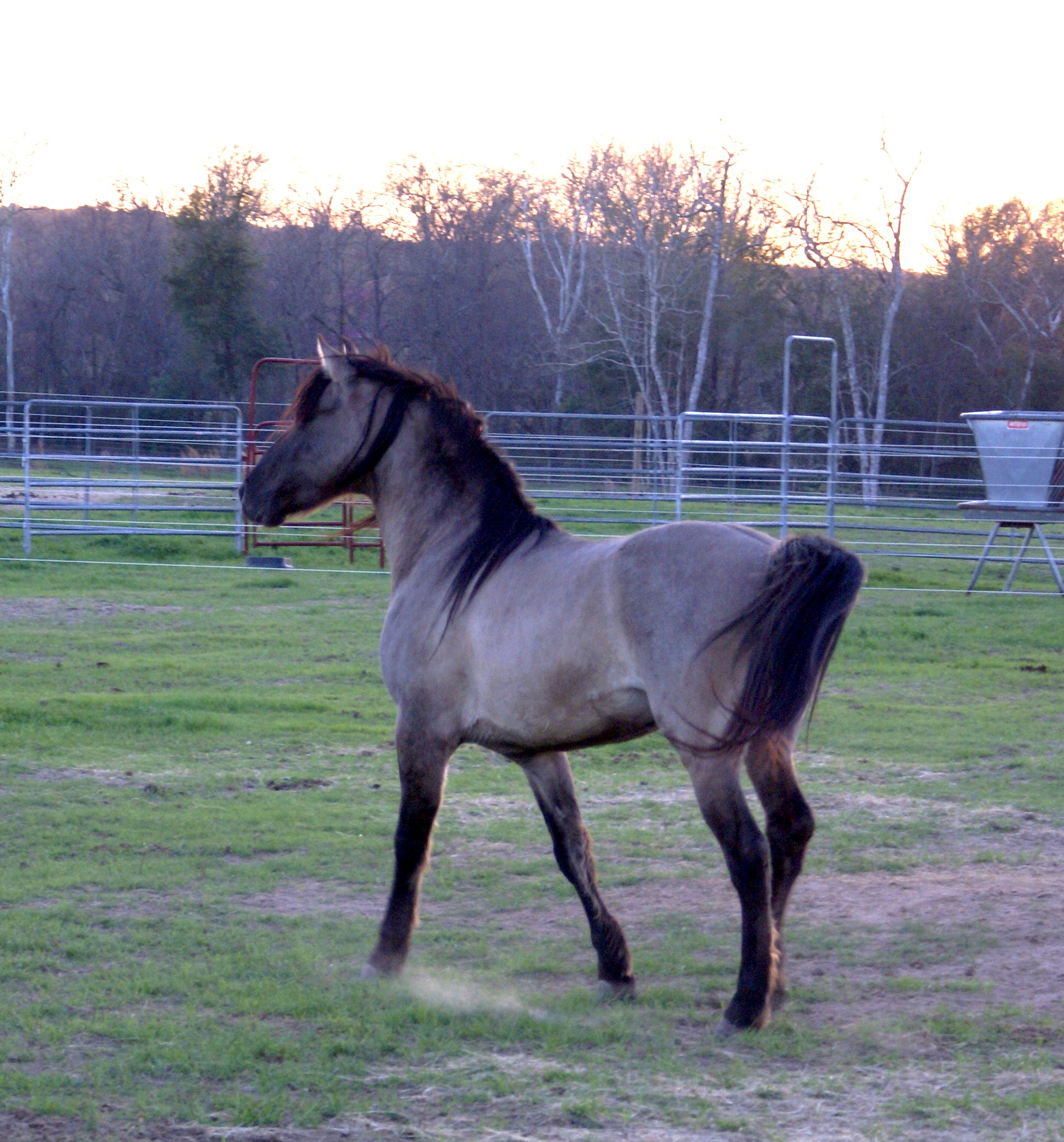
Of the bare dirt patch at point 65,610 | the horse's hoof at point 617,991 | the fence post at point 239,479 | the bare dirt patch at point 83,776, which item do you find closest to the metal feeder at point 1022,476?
the fence post at point 239,479

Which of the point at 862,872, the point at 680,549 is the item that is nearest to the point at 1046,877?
the point at 862,872

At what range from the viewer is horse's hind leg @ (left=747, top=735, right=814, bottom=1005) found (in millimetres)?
3453

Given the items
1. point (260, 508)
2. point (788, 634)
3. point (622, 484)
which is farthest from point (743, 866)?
point (622, 484)

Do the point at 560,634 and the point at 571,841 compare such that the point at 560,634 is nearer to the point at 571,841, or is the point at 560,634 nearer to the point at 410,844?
the point at 571,841

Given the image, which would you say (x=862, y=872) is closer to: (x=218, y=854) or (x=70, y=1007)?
(x=218, y=854)

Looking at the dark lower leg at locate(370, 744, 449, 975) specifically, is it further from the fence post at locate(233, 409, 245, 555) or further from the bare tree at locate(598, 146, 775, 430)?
the bare tree at locate(598, 146, 775, 430)

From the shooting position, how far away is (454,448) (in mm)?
4074

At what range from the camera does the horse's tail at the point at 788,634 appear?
3174mm

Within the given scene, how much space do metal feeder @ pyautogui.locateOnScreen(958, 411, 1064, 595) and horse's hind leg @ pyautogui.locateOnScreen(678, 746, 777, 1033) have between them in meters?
10.6

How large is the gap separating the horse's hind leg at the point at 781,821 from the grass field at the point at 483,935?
0.28m

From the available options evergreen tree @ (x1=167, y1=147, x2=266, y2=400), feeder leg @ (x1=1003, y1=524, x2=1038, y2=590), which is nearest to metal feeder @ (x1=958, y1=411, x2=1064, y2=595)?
feeder leg @ (x1=1003, y1=524, x2=1038, y2=590)

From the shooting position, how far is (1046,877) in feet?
15.3

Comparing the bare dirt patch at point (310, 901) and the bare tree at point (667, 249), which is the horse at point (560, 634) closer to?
the bare dirt patch at point (310, 901)

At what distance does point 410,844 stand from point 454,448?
130 centimetres
